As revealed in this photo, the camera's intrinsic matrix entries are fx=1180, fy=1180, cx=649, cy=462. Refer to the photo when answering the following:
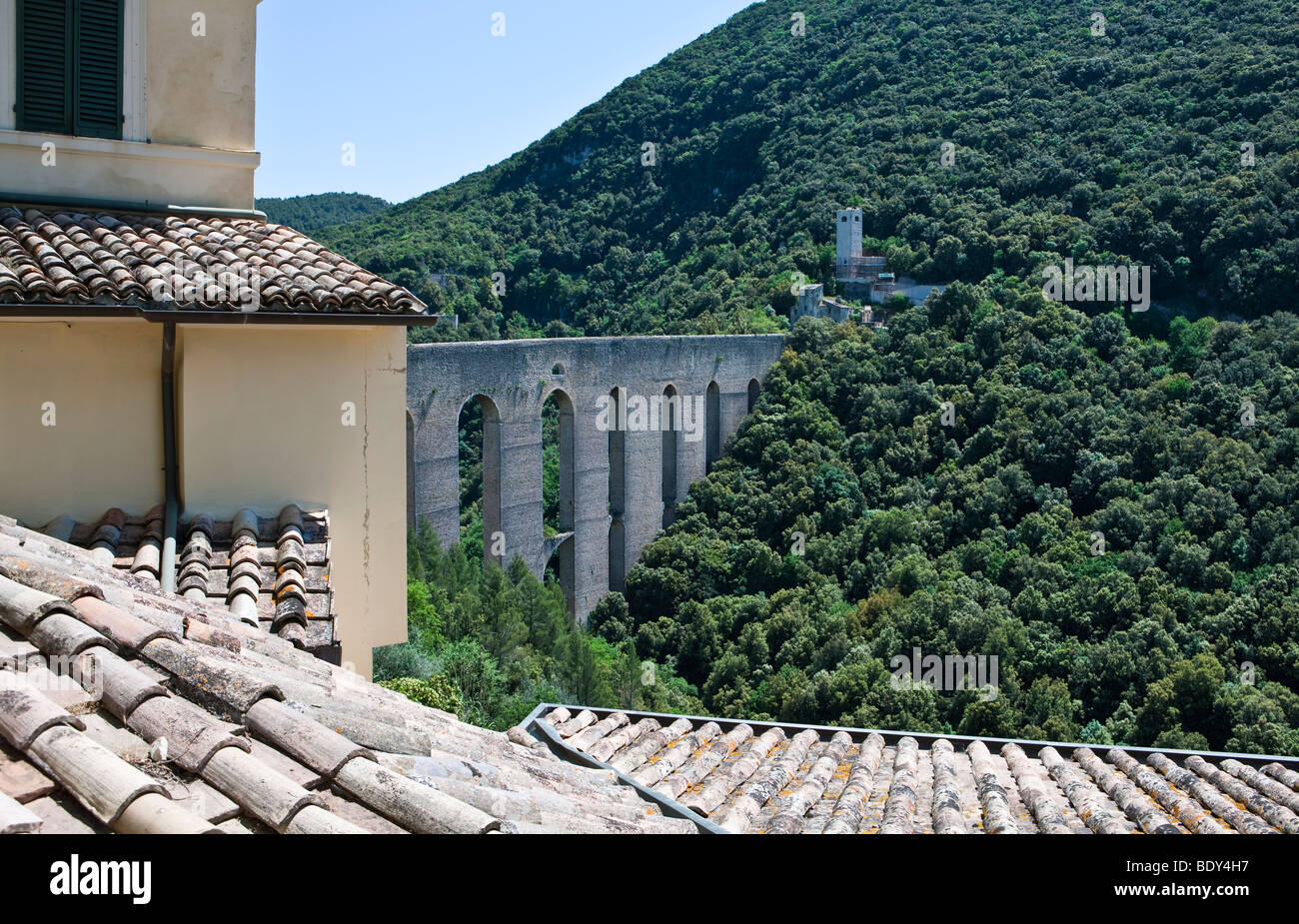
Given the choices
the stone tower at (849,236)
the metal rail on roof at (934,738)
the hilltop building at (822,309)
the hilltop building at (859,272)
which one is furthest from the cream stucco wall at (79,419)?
the stone tower at (849,236)

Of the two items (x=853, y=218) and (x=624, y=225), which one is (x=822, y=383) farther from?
(x=624, y=225)

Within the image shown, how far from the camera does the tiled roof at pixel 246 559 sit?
4.29 meters

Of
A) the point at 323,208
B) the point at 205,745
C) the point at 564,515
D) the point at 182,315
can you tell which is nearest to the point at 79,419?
the point at 182,315

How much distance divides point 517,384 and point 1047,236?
17.0m

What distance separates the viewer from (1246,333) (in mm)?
25891

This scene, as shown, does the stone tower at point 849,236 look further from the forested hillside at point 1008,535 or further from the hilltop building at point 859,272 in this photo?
the forested hillside at point 1008,535

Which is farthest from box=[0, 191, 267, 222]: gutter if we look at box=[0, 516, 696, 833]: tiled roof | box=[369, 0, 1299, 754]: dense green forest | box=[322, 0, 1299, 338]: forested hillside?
box=[322, 0, 1299, 338]: forested hillside

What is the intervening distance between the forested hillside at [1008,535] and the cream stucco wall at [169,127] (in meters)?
13.3

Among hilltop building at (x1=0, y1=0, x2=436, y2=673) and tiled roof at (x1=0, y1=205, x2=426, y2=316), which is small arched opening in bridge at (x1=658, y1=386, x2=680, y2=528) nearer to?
hilltop building at (x1=0, y1=0, x2=436, y2=673)

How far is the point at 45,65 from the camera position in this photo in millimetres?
5547

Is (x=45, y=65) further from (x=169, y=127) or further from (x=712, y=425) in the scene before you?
(x=712, y=425)

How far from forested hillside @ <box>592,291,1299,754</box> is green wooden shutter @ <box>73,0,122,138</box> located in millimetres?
13783
